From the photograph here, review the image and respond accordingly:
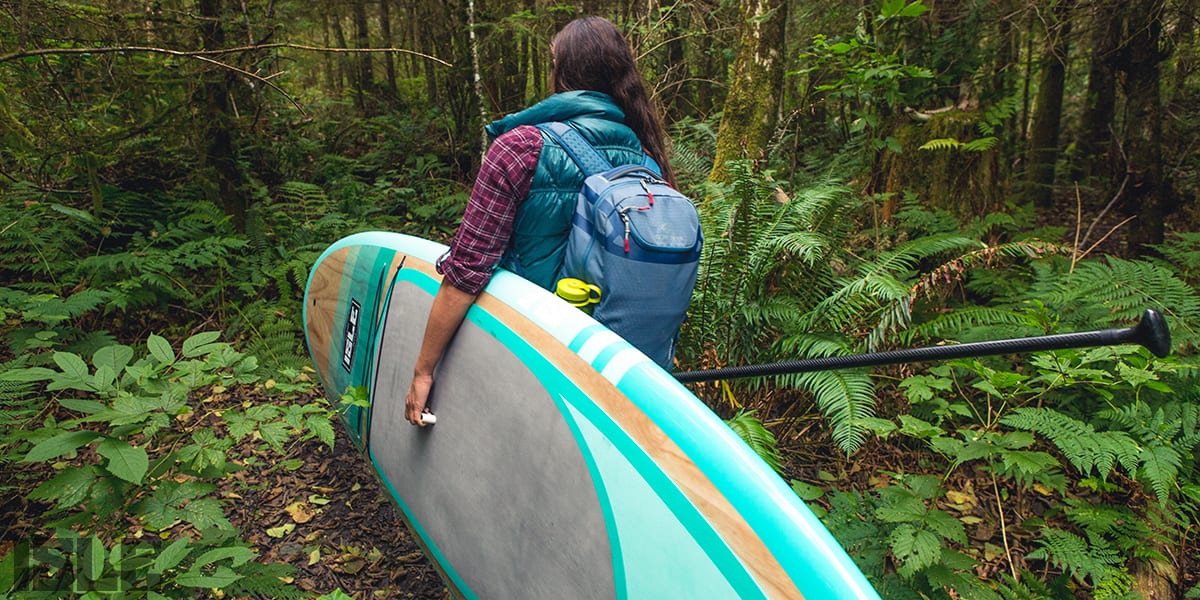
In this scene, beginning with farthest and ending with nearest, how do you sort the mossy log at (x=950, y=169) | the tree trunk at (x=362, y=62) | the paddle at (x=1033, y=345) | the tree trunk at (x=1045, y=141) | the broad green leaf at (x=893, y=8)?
the tree trunk at (x=362, y=62) → the tree trunk at (x=1045, y=141) → the mossy log at (x=950, y=169) → the broad green leaf at (x=893, y=8) → the paddle at (x=1033, y=345)

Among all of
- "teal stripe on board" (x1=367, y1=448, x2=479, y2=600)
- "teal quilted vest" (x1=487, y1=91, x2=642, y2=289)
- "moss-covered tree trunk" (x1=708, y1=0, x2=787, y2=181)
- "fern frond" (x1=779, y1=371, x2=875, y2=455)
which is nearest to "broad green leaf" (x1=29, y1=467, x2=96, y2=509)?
"teal stripe on board" (x1=367, y1=448, x2=479, y2=600)

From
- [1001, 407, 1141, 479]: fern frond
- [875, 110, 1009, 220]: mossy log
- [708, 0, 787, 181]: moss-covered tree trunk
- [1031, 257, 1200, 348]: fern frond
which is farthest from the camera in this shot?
[708, 0, 787, 181]: moss-covered tree trunk

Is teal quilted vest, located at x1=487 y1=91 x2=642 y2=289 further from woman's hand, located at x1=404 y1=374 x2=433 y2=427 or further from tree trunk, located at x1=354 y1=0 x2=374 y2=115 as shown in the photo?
tree trunk, located at x1=354 y1=0 x2=374 y2=115

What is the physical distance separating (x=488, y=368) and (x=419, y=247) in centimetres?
81

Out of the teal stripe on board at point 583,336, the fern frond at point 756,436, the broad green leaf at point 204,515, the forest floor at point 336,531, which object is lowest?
the forest floor at point 336,531

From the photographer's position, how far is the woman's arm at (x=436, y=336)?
1.73m

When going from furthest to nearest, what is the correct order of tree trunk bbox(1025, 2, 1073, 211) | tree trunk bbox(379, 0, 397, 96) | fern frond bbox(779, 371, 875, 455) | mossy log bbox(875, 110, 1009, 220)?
tree trunk bbox(379, 0, 397, 96), tree trunk bbox(1025, 2, 1073, 211), mossy log bbox(875, 110, 1009, 220), fern frond bbox(779, 371, 875, 455)

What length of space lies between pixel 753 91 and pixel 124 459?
168 inches

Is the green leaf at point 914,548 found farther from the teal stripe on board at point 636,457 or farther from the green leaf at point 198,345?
the green leaf at point 198,345

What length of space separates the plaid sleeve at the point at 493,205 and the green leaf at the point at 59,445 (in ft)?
2.93

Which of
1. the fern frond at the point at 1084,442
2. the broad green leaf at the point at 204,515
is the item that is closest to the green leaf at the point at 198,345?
the broad green leaf at the point at 204,515

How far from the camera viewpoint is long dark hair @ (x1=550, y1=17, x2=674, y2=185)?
1.65 m

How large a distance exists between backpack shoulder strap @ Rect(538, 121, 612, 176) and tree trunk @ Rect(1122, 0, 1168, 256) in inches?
177

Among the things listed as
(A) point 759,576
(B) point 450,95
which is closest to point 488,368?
(A) point 759,576
